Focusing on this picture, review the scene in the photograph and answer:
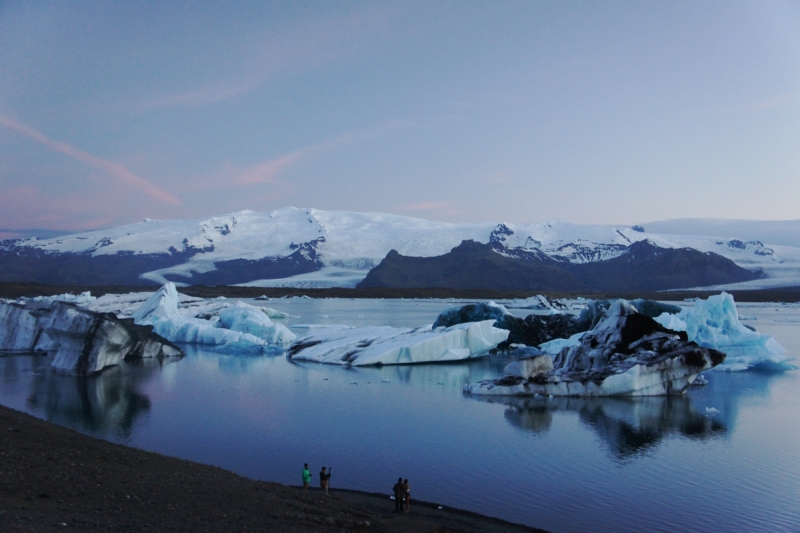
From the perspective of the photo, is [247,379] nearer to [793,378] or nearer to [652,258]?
[793,378]

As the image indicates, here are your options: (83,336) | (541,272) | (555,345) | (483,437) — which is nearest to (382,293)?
(541,272)

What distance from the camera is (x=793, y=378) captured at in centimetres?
1883

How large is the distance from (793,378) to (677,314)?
5394 millimetres

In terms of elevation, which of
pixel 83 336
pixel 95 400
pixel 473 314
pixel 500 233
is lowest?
pixel 95 400

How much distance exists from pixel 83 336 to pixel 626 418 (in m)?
14.9

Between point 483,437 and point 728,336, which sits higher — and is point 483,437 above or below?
below

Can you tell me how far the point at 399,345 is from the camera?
2056cm

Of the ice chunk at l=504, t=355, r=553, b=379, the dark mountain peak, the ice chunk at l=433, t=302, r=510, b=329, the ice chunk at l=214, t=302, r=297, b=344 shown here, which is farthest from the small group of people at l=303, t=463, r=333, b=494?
the dark mountain peak

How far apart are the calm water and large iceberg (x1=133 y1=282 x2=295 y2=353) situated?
23.7 feet

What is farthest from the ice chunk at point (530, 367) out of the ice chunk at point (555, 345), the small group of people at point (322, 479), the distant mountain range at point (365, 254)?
the distant mountain range at point (365, 254)

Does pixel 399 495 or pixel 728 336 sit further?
pixel 728 336

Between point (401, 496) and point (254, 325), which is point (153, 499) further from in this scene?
point (254, 325)

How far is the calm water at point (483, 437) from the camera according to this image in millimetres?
8461

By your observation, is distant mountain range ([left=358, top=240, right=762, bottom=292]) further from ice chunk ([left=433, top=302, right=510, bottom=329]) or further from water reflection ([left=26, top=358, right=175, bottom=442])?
water reflection ([left=26, top=358, right=175, bottom=442])
